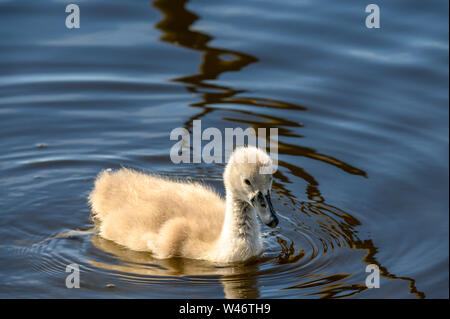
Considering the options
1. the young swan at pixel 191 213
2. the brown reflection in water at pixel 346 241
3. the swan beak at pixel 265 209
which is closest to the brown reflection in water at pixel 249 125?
the brown reflection in water at pixel 346 241

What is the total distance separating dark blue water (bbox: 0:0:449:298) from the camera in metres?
6.23

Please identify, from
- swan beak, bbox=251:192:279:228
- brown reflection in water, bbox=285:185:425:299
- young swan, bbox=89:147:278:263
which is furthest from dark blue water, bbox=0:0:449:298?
swan beak, bbox=251:192:279:228

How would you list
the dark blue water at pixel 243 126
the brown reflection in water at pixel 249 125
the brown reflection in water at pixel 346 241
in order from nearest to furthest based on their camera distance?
the brown reflection in water at pixel 346 241 < the brown reflection in water at pixel 249 125 < the dark blue water at pixel 243 126

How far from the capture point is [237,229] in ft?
20.6

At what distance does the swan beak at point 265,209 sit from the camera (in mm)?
6027

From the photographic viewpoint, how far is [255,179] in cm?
602

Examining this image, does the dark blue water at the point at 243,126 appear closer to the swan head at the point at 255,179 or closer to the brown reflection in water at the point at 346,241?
the brown reflection in water at the point at 346,241

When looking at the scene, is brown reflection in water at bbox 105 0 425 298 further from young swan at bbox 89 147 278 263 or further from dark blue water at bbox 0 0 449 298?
young swan at bbox 89 147 278 263

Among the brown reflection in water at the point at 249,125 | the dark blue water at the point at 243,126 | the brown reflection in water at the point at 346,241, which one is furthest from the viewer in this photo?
the dark blue water at the point at 243,126

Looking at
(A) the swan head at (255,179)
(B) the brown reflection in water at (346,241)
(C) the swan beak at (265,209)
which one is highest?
(A) the swan head at (255,179)

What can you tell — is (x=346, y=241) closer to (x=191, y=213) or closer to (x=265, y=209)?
(x=265, y=209)

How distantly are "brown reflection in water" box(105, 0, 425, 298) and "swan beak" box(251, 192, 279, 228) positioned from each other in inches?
17.3

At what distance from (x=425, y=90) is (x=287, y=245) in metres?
3.66

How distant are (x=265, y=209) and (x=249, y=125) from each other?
263cm
